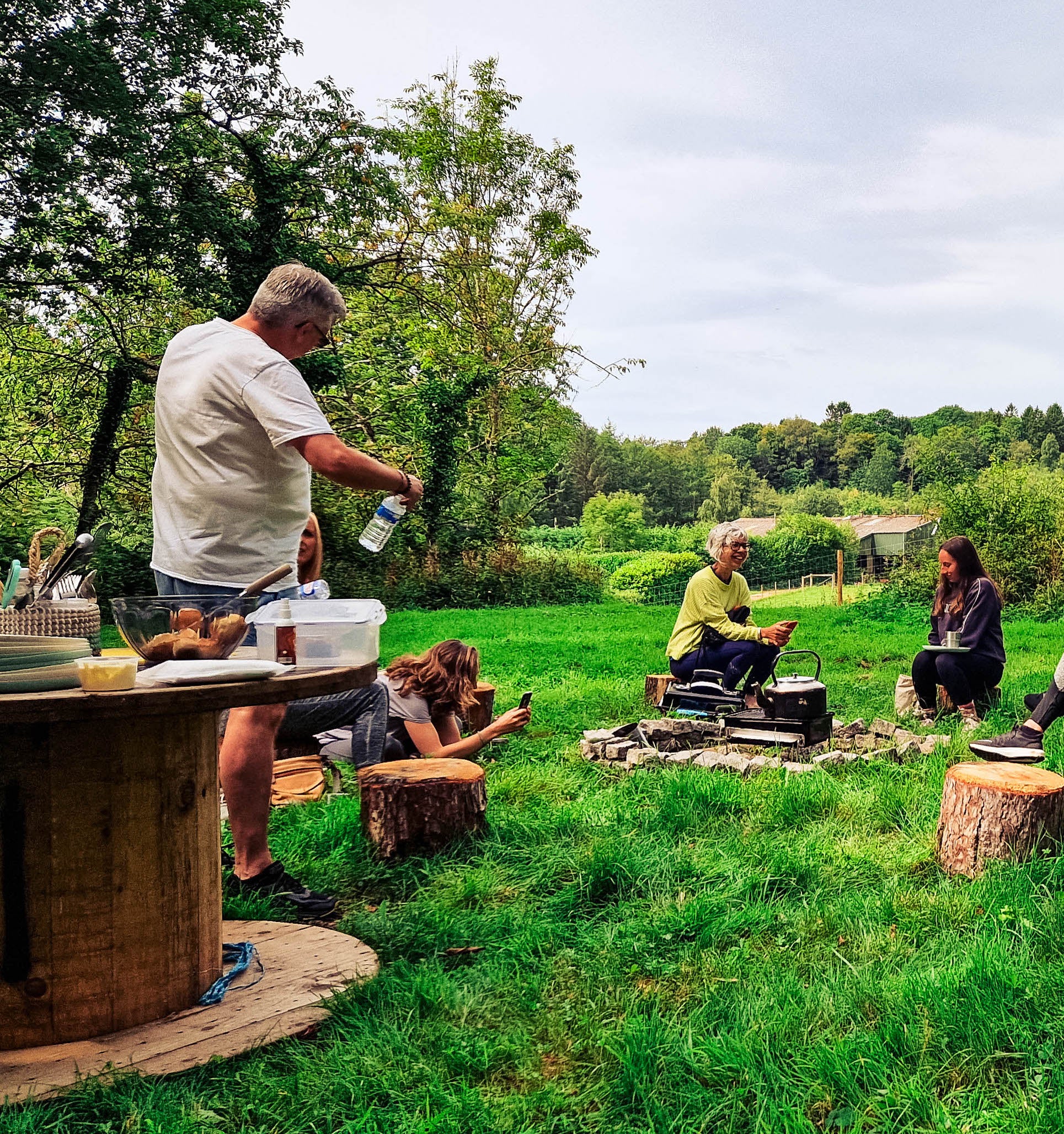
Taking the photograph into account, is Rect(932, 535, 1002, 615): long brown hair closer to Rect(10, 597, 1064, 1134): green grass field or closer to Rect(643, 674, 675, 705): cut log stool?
Rect(643, 674, 675, 705): cut log stool

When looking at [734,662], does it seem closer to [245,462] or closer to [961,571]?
[961,571]

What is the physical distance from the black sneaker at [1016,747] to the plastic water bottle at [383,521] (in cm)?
267

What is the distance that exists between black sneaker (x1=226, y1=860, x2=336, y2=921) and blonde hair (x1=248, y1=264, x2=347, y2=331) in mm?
1826

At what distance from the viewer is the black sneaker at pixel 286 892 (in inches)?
127

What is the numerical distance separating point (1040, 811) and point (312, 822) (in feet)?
9.28

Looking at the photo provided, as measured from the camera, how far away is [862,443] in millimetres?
94812

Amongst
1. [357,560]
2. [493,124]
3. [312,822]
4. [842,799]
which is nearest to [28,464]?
[357,560]

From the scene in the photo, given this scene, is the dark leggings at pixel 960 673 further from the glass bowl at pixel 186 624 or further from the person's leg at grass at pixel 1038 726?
the glass bowl at pixel 186 624

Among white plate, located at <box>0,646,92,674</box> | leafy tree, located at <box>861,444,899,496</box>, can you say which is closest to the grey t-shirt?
white plate, located at <box>0,646,92,674</box>

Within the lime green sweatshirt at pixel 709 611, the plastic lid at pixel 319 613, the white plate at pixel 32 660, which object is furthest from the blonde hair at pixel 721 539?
the white plate at pixel 32 660

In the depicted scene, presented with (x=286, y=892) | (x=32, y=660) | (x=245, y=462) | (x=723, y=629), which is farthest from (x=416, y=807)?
(x=723, y=629)

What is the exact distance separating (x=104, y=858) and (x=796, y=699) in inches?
159

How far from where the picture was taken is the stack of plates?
80.7 inches

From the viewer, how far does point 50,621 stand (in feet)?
7.44
